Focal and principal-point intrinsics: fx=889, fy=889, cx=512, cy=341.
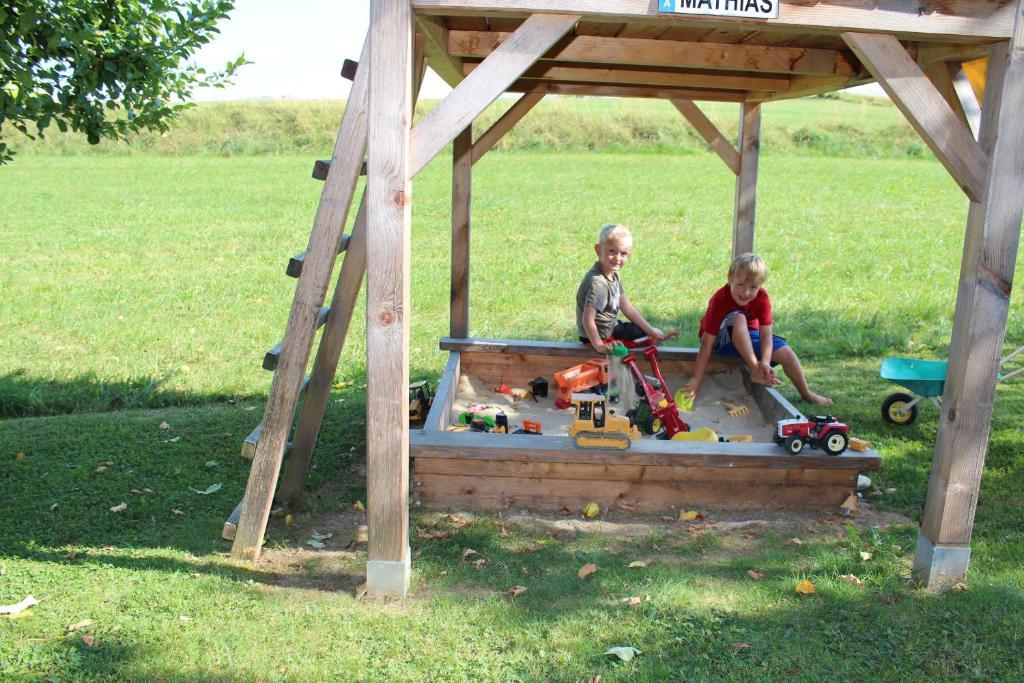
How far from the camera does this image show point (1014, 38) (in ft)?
12.4

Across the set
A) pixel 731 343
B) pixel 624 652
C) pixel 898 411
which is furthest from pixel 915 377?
pixel 624 652

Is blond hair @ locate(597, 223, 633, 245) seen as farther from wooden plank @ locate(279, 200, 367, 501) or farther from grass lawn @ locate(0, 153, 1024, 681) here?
wooden plank @ locate(279, 200, 367, 501)

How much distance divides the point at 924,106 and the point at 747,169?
3.64 metres

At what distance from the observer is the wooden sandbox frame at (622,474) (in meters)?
4.94

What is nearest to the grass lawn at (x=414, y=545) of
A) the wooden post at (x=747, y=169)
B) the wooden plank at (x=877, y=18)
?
the wooden post at (x=747, y=169)

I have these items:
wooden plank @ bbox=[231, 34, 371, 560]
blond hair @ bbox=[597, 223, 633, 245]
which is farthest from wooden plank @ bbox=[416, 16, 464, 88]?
blond hair @ bbox=[597, 223, 633, 245]

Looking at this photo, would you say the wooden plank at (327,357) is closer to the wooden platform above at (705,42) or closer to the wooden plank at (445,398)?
the wooden plank at (445,398)

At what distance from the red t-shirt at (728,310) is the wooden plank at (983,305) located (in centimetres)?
276

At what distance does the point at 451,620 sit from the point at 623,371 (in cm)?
320

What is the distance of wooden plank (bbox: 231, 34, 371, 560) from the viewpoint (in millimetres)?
4238

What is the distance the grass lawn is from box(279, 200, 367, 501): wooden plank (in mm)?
240

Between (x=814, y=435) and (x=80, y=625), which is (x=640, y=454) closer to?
(x=814, y=435)

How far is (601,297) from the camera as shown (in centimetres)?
687

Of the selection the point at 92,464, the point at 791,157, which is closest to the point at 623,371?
the point at 92,464
